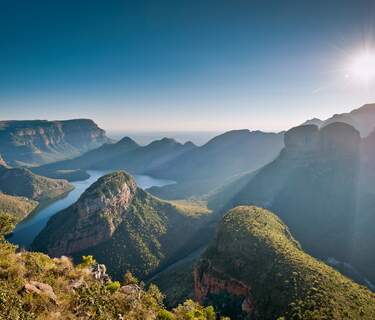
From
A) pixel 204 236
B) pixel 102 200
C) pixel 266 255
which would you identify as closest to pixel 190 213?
pixel 204 236

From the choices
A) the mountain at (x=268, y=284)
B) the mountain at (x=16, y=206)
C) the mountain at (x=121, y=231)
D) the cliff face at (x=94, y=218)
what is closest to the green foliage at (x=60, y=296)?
the mountain at (x=268, y=284)

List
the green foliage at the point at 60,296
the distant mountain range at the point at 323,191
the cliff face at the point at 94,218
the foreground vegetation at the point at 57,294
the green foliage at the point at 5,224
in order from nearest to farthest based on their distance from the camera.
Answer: the green foliage at the point at 60,296 < the foreground vegetation at the point at 57,294 < the green foliage at the point at 5,224 < the cliff face at the point at 94,218 < the distant mountain range at the point at 323,191

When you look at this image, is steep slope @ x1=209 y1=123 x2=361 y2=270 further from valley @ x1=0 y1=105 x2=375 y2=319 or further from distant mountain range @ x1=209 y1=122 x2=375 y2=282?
valley @ x1=0 y1=105 x2=375 y2=319

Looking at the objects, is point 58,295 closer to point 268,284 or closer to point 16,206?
point 268,284

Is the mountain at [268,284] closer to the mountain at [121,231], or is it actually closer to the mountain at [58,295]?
the mountain at [58,295]

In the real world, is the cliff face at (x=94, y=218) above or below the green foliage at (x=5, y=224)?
below

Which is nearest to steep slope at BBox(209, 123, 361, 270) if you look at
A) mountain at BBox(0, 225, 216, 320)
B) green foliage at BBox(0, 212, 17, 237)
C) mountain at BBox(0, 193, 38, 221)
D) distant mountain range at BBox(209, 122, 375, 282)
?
distant mountain range at BBox(209, 122, 375, 282)

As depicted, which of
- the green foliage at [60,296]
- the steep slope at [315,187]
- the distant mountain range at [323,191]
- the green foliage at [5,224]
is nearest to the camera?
the green foliage at [60,296]

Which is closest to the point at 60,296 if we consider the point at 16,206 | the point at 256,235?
the point at 256,235
